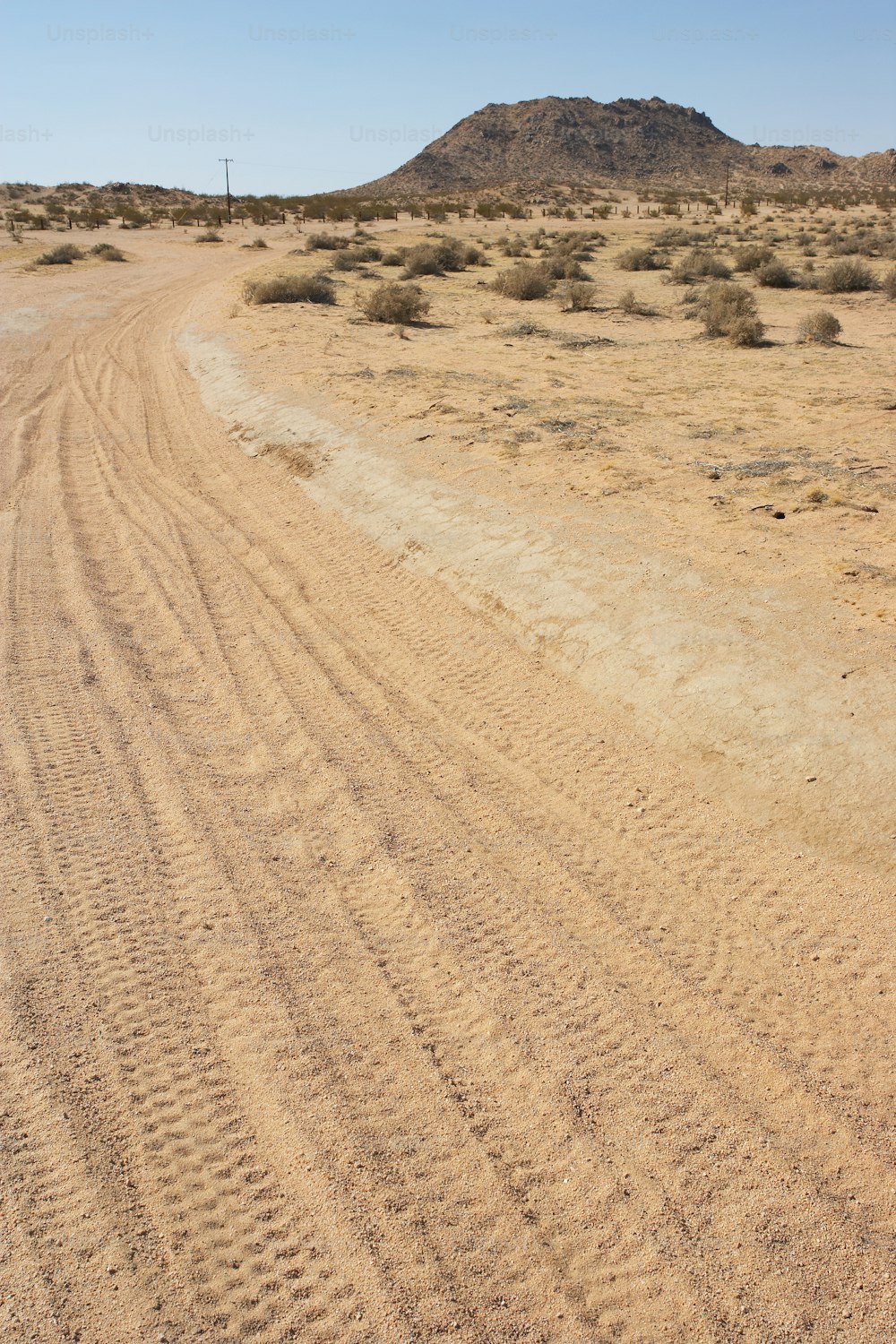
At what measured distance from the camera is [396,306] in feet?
71.7

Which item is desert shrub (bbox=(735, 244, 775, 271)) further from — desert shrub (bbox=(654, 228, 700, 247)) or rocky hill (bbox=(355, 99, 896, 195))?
rocky hill (bbox=(355, 99, 896, 195))

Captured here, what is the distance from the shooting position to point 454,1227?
11.3 ft

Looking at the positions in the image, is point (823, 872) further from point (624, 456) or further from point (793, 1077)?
point (624, 456)

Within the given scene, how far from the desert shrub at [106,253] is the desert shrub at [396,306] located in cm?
2257

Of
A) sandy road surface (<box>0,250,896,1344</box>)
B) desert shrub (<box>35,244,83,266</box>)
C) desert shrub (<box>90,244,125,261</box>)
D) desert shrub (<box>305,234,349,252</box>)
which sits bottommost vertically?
sandy road surface (<box>0,250,896,1344</box>)

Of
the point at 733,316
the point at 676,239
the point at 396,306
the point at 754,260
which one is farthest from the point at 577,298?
the point at 676,239

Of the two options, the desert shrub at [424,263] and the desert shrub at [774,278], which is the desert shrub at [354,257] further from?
the desert shrub at [774,278]

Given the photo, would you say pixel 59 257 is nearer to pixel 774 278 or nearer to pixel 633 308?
pixel 633 308

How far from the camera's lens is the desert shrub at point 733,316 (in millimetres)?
18719

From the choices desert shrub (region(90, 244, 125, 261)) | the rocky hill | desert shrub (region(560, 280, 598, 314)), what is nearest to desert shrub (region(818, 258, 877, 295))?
desert shrub (region(560, 280, 598, 314))

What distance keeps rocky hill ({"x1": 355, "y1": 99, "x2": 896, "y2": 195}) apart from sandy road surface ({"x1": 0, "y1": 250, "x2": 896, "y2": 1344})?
111m

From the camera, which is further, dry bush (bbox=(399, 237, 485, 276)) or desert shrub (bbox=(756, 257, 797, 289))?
dry bush (bbox=(399, 237, 485, 276))

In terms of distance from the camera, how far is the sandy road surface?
10.7 feet

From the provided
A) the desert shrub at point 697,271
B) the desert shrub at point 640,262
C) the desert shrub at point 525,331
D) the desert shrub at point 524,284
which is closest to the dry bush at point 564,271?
the desert shrub at point 524,284
